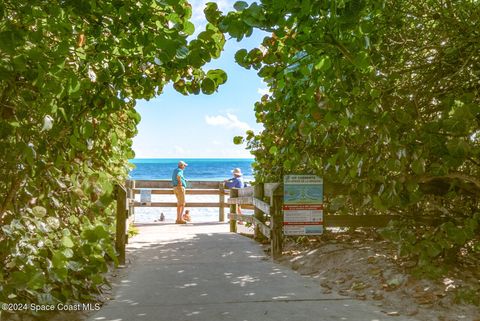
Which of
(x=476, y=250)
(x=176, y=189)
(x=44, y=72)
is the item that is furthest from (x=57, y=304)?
(x=176, y=189)

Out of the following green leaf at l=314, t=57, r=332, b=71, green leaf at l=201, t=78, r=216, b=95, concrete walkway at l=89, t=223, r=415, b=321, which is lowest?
concrete walkway at l=89, t=223, r=415, b=321

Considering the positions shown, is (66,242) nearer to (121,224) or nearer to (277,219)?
(121,224)

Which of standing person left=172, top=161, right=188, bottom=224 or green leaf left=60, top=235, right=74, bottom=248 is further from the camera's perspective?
standing person left=172, top=161, right=188, bottom=224

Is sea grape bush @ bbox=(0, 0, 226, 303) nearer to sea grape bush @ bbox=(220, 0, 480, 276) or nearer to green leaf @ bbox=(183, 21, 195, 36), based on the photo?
green leaf @ bbox=(183, 21, 195, 36)

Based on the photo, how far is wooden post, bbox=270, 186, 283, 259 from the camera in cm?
728

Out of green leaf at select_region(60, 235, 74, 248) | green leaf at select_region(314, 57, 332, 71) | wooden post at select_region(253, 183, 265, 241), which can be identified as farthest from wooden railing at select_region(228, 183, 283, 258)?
green leaf at select_region(60, 235, 74, 248)

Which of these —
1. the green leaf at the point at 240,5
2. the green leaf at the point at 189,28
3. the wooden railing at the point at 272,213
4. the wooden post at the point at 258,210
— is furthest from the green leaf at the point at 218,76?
the wooden post at the point at 258,210

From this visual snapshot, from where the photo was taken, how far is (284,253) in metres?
7.49

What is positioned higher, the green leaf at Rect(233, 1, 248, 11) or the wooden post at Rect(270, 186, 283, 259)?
the green leaf at Rect(233, 1, 248, 11)

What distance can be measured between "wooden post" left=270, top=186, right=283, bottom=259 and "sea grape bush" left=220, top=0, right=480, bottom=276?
1978mm

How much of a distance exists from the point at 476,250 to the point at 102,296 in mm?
3802

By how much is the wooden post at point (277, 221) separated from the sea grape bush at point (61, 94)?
342 centimetres

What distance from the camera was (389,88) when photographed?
4172 millimetres

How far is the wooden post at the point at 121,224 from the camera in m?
6.80
